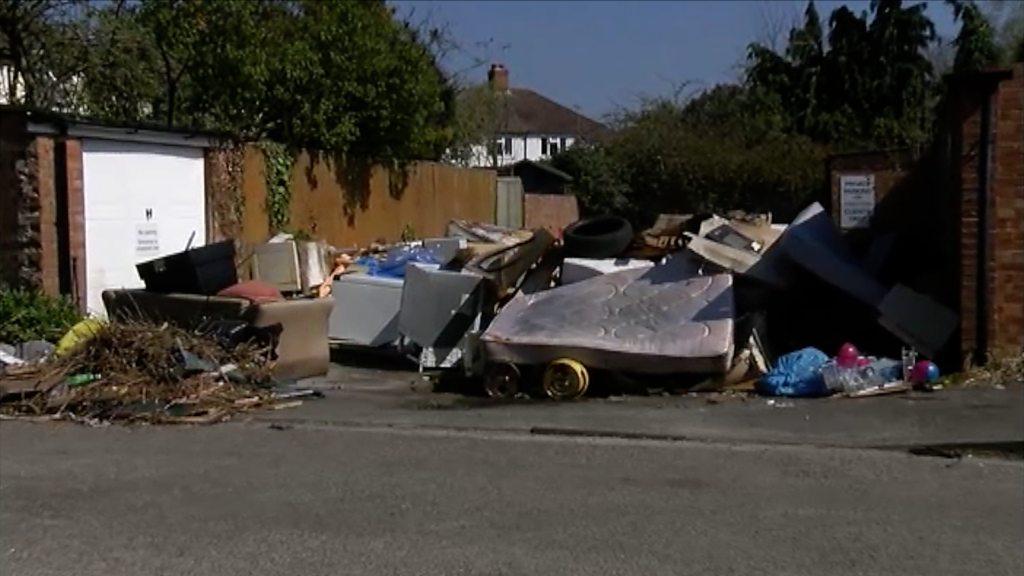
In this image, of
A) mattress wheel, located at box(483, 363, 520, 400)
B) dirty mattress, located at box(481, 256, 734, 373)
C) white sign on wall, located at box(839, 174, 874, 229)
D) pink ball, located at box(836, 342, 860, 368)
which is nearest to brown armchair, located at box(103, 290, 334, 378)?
dirty mattress, located at box(481, 256, 734, 373)

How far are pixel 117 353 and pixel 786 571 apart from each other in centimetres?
725

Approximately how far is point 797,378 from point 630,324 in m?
1.60

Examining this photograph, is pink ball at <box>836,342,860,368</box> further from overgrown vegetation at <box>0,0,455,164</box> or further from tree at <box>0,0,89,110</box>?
tree at <box>0,0,89,110</box>

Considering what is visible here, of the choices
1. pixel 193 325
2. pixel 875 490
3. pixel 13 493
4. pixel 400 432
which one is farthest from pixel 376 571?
pixel 193 325

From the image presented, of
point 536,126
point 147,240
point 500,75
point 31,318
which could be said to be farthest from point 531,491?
point 536,126

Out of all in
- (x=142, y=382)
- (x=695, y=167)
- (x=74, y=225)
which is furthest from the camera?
(x=695, y=167)

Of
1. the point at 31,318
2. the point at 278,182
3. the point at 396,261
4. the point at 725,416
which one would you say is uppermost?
the point at 278,182

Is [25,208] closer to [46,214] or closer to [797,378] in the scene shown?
[46,214]

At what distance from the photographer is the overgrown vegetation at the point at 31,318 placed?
13555mm

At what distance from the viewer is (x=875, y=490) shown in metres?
8.99

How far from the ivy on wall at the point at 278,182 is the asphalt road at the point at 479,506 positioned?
8.79m

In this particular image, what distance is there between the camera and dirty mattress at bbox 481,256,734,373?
12945 mm

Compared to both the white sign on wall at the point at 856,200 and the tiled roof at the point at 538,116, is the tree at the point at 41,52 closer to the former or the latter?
the white sign on wall at the point at 856,200

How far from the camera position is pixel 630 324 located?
13375 millimetres
